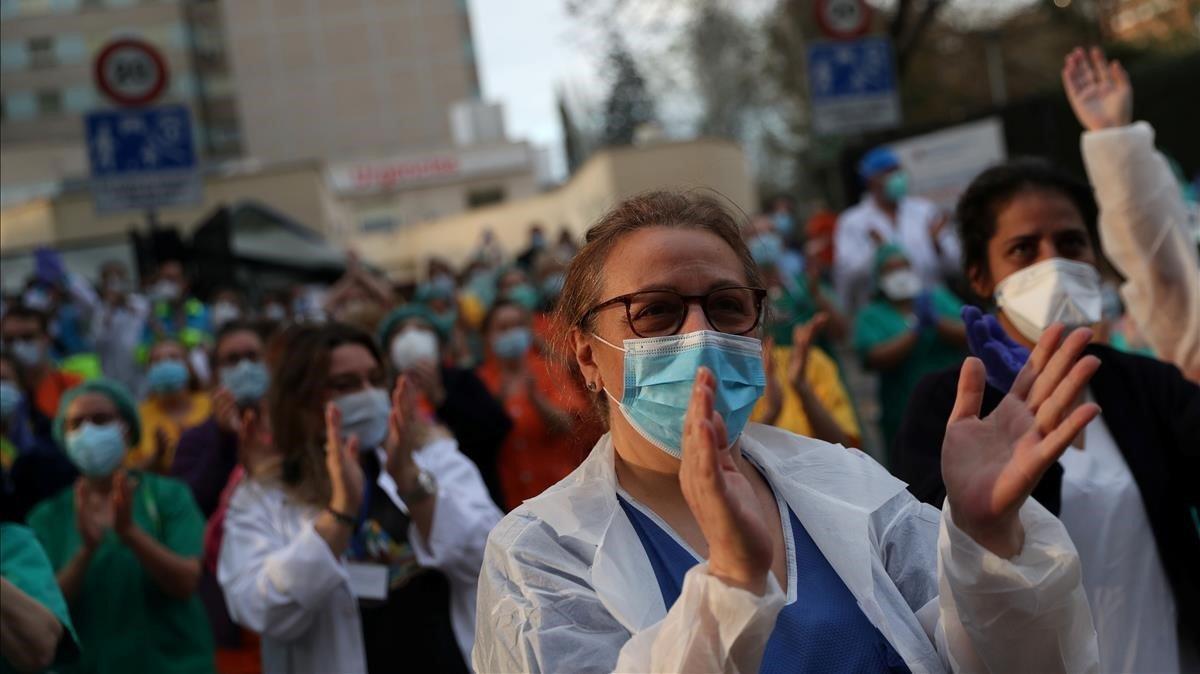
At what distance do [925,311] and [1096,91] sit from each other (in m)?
3.41

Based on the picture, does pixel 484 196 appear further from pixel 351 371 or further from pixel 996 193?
pixel 996 193

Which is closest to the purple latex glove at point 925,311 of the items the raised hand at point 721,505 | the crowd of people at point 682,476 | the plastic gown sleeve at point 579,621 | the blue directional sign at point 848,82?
the crowd of people at point 682,476

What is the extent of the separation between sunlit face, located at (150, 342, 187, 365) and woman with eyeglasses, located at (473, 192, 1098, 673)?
561cm

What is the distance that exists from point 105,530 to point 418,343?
7.85 ft

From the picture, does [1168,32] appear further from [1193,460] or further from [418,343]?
[1193,460]

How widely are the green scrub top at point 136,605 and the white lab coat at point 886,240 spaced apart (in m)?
6.48

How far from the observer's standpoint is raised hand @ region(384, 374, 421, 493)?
14.1ft

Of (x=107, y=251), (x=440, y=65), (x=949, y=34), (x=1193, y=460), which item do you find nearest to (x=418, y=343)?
(x=1193, y=460)

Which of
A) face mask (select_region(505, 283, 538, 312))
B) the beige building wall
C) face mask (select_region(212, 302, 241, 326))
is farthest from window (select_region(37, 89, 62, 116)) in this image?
face mask (select_region(505, 283, 538, 312))

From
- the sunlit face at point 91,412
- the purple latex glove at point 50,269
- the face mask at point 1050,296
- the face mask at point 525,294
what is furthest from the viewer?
the purple latex glove at point 50,269

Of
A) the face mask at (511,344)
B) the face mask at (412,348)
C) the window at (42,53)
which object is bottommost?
the face mask at (511,344)

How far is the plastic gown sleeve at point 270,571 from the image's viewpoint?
430cm

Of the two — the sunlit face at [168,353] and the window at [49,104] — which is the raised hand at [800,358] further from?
the window at [49,104]

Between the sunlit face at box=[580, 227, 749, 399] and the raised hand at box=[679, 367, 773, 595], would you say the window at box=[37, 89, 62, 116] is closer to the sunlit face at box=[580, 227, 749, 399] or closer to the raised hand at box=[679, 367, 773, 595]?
the sunlit face at box=[580, 227, 749, 399]
